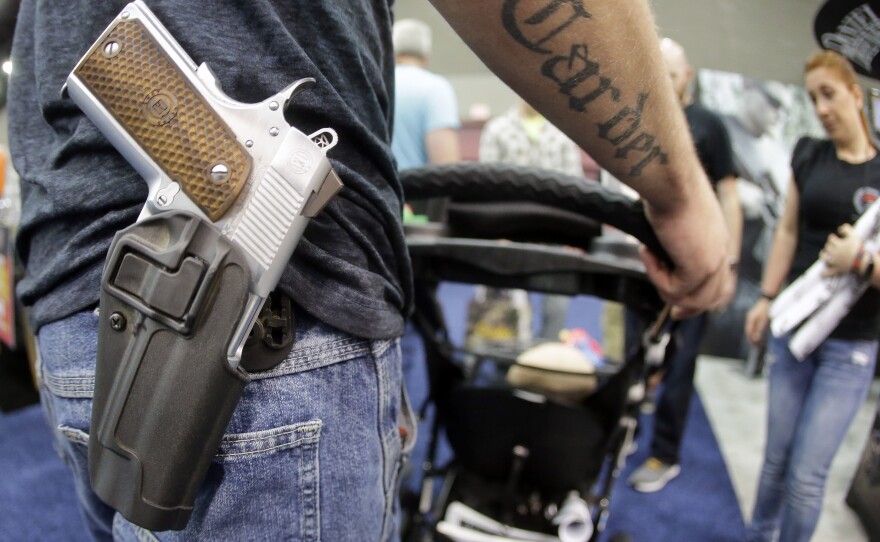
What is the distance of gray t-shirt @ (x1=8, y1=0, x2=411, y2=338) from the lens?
0.51m

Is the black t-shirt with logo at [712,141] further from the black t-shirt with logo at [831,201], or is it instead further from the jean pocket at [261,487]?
the jean pocket at [261,487]

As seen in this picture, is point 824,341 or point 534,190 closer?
point 534,190

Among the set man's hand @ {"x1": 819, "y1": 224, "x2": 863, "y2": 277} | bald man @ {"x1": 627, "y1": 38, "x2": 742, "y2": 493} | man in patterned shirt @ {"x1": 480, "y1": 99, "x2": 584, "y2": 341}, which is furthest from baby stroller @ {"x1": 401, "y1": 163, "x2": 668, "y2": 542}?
man in patterned shirt @ {"x1": 480, "y1": 99, "x2": 584, "y2": 341}

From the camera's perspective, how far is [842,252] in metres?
1.51

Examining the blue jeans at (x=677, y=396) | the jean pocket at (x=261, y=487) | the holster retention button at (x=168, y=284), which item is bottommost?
the blue jeans at (x=677, y=396)

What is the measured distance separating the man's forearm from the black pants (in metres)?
1.90

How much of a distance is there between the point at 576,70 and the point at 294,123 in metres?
0.27

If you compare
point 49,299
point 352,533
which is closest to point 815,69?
point 352,533

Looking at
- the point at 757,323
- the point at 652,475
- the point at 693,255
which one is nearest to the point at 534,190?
the point at 693,255

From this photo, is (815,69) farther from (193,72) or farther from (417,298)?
(193,72)

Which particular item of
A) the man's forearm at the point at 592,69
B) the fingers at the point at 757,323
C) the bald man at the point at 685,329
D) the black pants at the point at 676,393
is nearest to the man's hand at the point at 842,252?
the fingers at the point at 757,323

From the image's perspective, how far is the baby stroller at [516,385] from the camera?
39.6 inches

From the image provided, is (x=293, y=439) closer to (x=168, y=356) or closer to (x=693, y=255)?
(x=168, y=356)

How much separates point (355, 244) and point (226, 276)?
0.13 metres
